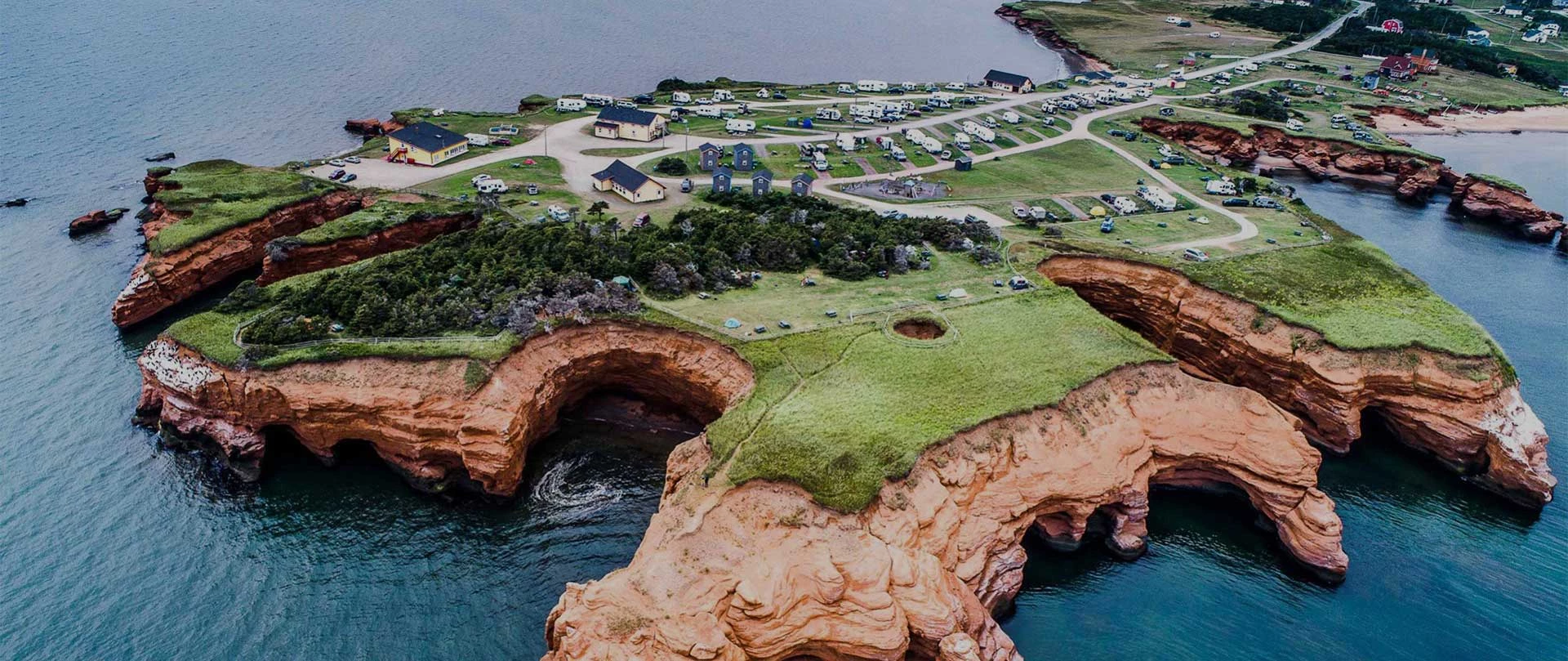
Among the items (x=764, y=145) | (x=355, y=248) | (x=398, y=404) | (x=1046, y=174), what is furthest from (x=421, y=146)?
(x=1046, y=174)

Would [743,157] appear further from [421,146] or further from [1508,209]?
[1508,209]

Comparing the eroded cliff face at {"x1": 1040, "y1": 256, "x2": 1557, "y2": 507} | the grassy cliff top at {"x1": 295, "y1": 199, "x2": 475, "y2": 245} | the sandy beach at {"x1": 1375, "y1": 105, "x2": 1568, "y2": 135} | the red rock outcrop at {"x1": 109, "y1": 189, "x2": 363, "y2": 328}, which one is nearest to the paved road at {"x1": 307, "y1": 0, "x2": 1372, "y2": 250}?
the red rock outcrop at {"x1": 109, "y1": 189, "x2": 363, "y2": 328}

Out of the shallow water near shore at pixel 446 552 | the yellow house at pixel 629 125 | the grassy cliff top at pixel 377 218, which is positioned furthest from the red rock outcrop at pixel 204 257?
the yellow house at pixel 629 125

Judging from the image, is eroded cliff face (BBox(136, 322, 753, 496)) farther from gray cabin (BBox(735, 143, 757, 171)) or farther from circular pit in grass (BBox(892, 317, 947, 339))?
gray cabin (BBox(735, 143, 757, 171))

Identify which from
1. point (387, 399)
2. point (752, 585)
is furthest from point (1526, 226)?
point (387, 399)

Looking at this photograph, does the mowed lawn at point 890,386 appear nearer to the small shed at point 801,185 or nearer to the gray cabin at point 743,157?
the small shed at point 801,185
